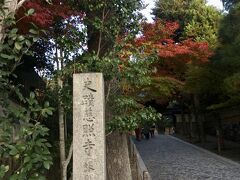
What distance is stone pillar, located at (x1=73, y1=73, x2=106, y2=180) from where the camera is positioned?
233 inches

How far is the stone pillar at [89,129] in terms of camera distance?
591 centimetres

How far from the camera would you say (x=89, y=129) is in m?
5.97

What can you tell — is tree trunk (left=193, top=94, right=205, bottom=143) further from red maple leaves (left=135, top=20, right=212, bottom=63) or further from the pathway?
red maple leaves (left=135, top=20, right=212, bottom=63)

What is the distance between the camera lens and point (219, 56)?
58.7 ft

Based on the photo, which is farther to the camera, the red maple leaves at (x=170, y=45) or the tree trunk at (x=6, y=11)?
the red maple leaves at (x=170, y=45)

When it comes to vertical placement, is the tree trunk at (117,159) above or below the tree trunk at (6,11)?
below

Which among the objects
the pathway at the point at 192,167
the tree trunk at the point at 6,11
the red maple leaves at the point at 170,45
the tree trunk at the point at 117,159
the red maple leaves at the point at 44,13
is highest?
the red maple leaves at the point at 170,45

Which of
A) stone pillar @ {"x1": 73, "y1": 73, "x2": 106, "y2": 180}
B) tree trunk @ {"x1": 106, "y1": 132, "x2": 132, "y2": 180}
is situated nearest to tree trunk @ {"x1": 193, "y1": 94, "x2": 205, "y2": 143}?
tree trunk @ {"x1": 106, "y1": 132, "x2": 132, "y2": 180}

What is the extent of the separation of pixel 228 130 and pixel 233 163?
1213cm

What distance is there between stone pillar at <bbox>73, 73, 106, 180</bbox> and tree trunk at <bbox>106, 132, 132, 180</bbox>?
9.44 ft

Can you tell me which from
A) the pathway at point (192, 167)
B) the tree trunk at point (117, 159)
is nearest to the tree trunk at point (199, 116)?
the pathway at point (192, 167)

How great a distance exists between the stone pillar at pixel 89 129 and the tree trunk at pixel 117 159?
2.88 m

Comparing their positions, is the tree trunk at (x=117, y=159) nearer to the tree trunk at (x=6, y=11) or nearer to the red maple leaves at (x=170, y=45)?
the tree trunk at (x=6, y=11)

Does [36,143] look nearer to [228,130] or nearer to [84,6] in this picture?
[84,6]
